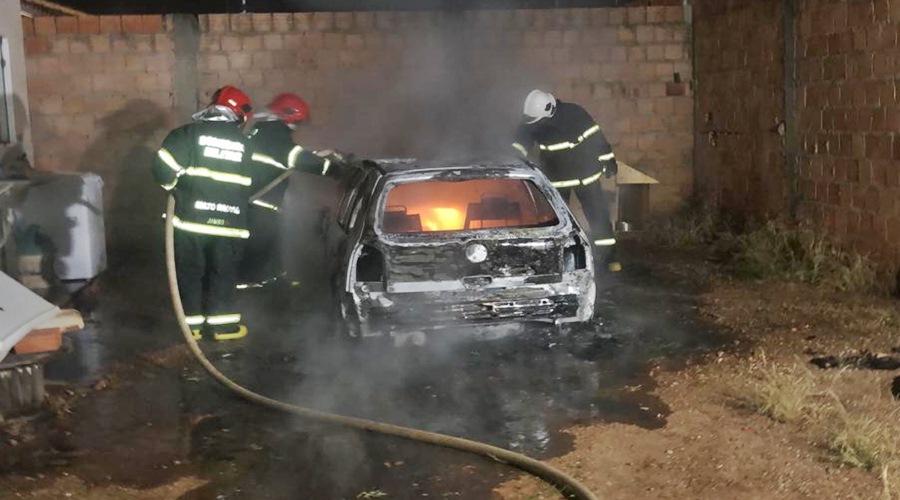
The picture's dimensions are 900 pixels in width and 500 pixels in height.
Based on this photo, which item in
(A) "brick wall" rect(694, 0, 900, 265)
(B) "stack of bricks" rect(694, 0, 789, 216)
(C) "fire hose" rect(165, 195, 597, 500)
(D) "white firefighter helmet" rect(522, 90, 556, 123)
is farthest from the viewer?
(B) "stack of bricks" rect(694, 0, 789, 216)

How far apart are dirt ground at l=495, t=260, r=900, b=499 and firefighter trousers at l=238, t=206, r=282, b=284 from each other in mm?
3909

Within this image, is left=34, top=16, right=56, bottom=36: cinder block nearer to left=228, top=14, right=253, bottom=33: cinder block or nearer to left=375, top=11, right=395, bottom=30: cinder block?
left=228, top=14, right=253, bottom=33: cinder block

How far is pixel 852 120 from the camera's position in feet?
27.9

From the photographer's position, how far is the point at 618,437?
4.96 metres

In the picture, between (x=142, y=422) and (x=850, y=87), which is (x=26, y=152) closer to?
(x=142, y=422)

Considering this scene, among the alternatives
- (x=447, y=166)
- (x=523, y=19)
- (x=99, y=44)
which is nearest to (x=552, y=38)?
(x=523, y=19)

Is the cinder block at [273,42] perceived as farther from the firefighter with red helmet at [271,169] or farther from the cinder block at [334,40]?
the firefighter with red helmet at [271,169]

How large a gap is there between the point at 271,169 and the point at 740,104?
5536mm

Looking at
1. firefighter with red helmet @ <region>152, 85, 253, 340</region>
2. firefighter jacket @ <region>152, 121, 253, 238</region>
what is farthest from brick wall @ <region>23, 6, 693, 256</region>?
firefighter jacket @ <region>152, 121, 253, 238</region>

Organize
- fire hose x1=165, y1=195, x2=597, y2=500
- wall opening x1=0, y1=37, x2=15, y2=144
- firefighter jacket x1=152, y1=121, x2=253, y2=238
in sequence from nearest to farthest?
fire hose x1=165, y1=195, x2=597, y2=500
firefighter jacket x1=152, y1=121, x2=253, y2=238
wall opening x1=0, y1=37, x2=15, y2=144

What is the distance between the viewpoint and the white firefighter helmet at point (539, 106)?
27.7ft

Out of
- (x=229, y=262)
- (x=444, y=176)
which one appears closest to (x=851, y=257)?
(x=444, y=176)

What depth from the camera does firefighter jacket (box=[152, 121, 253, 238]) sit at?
6883 millimetres

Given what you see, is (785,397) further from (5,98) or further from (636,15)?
(5,98)
